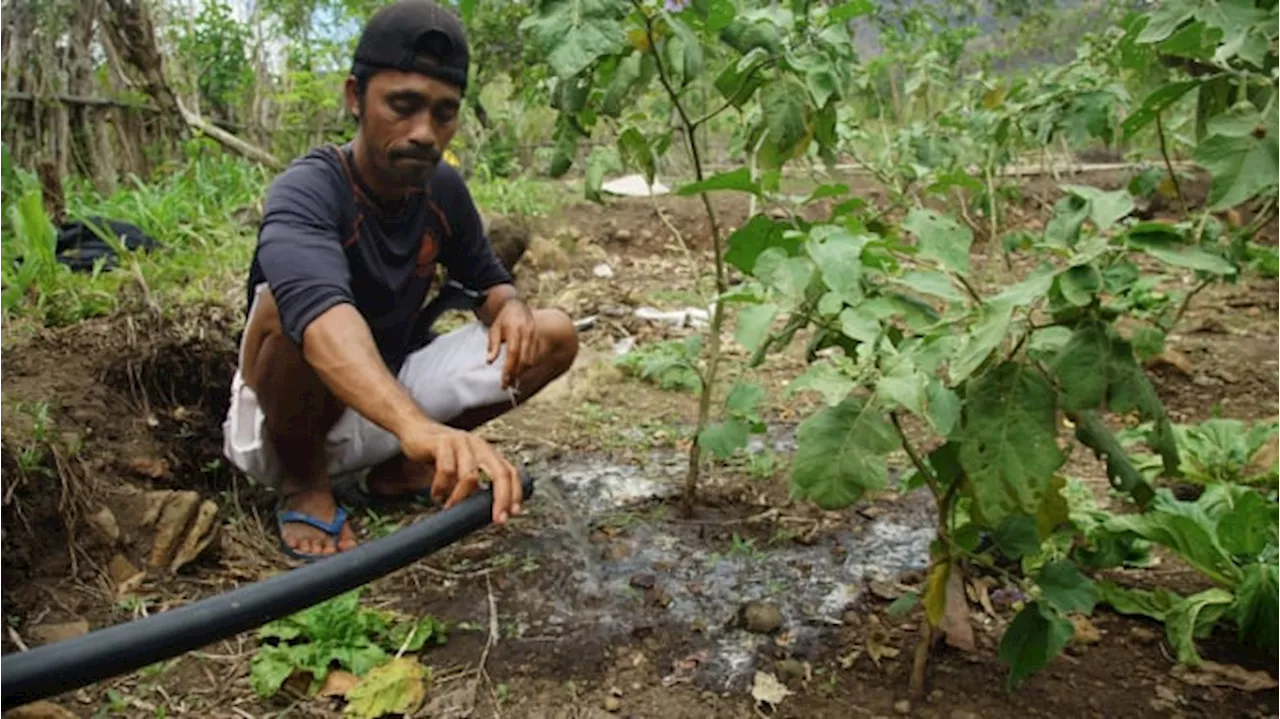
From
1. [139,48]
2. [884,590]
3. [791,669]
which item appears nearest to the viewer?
[791,669]

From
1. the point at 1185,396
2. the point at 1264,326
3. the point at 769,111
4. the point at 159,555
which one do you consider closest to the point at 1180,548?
the point at 769,111

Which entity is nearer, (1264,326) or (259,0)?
(1264,326)

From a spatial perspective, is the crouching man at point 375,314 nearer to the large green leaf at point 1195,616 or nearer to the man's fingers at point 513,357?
the man's fingers at point 513,357

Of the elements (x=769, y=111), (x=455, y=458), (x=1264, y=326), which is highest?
(x=769, y=111)

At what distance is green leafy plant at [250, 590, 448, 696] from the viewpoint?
184 cm

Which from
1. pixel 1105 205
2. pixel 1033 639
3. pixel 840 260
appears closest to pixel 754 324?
pixel 840 260

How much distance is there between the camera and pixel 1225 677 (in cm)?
175

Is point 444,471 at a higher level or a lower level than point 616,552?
higher

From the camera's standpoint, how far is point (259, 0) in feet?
27.8

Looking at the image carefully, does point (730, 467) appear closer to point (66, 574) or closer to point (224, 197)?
point (66, 574)

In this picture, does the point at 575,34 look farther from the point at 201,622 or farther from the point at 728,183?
the point at 201,622

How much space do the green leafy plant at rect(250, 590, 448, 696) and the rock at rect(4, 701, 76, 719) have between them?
0.31m

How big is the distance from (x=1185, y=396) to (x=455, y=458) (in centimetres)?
265

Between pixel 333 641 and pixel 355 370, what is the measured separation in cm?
52
